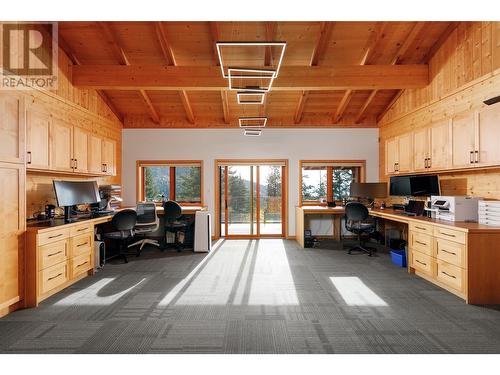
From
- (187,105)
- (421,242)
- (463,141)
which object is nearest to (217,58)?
(187,105)

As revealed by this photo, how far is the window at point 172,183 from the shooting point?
6.97 meters

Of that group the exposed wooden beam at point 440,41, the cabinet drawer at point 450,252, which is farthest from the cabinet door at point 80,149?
the exposed wooden beam at point 440,41

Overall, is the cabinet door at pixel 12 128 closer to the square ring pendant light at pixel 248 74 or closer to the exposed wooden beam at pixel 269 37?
the square ring pendant light at pixel 248 74

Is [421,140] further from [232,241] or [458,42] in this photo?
[232,241]

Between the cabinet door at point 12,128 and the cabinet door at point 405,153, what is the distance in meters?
5.98

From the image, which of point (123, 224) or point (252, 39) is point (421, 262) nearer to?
point (252, 39)

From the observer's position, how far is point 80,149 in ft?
16.3

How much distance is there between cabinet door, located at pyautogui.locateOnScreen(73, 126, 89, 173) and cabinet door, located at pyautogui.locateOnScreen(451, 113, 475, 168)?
6.15 meters

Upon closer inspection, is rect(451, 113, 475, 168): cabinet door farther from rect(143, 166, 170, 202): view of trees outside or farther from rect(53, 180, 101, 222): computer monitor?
rect(143, 166, 170, 202): view of trees outside

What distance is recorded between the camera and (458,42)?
427 cm

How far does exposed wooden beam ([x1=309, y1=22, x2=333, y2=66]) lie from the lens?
430cm

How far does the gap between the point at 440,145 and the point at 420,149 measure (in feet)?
1.67

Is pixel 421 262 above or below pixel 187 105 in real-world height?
below

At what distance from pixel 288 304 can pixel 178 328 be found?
1214 mm
